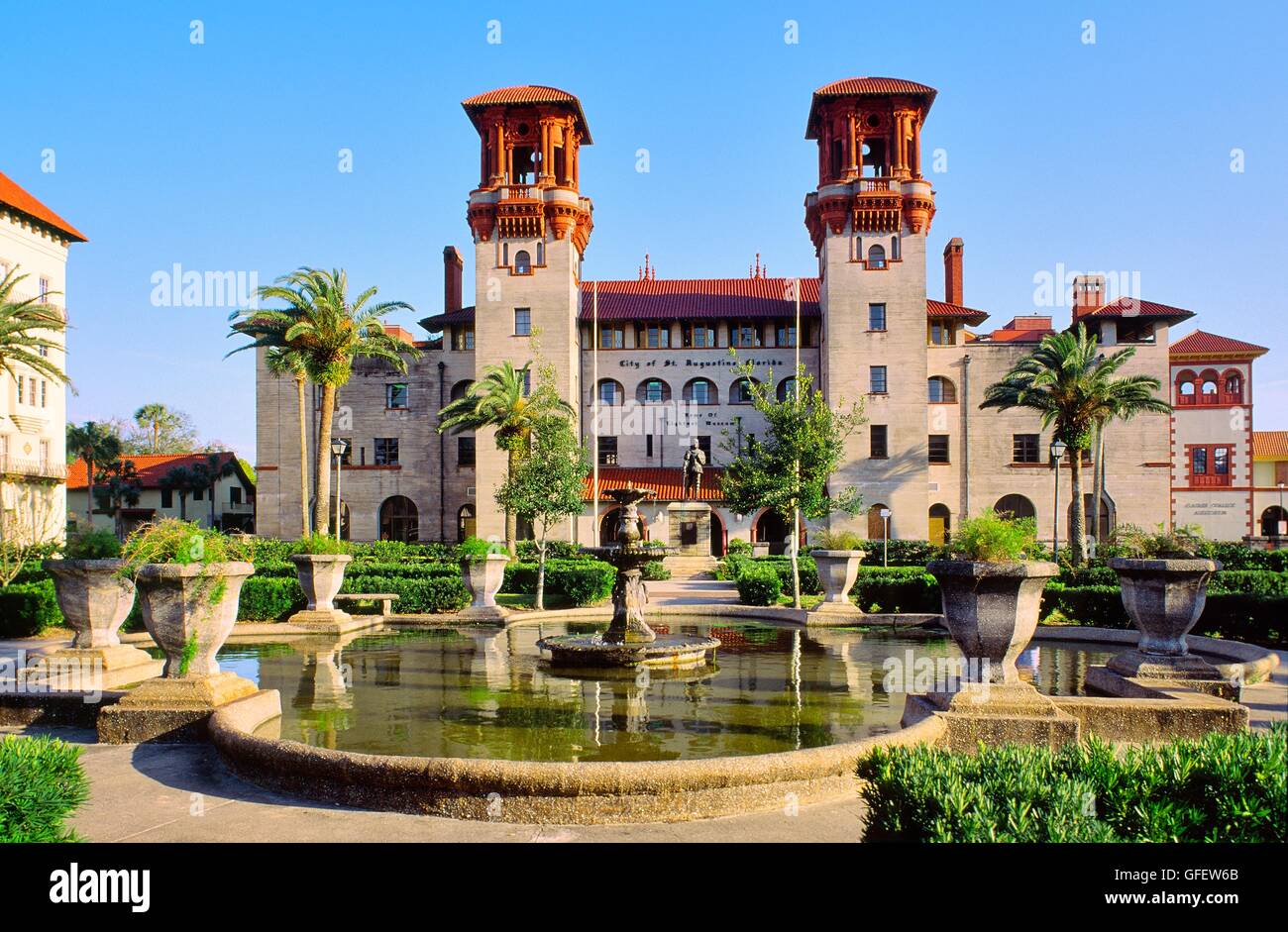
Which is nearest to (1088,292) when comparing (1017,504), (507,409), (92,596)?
(1017,504)

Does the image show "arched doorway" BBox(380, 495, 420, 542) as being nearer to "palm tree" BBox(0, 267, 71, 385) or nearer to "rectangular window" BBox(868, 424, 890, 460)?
"palm tree" BBox(0, 267, 71, 385)

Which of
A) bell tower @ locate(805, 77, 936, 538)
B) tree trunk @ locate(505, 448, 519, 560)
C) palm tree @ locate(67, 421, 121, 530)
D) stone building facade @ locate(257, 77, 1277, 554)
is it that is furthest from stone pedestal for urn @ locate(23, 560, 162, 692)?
palm tree @ locate(67, 421, 121, 530)

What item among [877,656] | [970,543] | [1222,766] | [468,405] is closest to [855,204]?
[468,405]

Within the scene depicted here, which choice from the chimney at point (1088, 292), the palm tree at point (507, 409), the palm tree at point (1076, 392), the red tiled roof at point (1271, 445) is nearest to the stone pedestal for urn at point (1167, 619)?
the palm tree at point (1076, 392)

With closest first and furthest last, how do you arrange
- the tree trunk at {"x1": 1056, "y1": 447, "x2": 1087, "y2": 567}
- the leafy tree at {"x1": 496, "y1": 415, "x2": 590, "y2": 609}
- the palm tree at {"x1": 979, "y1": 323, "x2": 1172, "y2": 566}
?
the leafy tree at {"x1": 496, "y1": 415, "x2": 590, "y2": 609} → the tree trunk at {"x1": 1056, "y1": 447, "x2": 1087, "y2": 567} → the palm tree at {"x1": 979, "y1": 323, "x2": 1172, "y2": 566}

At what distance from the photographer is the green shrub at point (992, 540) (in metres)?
7.84

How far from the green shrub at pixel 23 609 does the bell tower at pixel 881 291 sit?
3631 centimetres

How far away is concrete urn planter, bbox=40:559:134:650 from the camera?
1070 cm

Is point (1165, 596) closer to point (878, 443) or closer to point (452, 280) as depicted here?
point (878, 443)

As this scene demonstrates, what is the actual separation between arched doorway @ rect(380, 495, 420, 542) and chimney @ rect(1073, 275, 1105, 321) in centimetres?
4078

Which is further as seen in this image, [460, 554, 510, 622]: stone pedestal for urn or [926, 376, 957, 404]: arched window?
[926, 376, 957, 404]: arched window

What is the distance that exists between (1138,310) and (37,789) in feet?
174

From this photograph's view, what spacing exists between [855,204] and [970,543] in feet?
133

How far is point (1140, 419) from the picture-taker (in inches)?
1836
